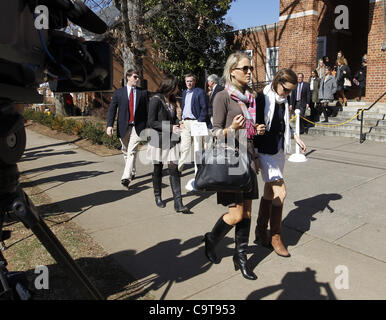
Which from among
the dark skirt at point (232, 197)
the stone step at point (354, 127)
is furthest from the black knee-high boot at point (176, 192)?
the stone step at point (354, 127)

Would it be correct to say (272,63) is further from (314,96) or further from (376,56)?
(376,56)

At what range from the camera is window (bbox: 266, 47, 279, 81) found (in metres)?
18.1

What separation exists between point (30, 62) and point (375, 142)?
33.2 ft

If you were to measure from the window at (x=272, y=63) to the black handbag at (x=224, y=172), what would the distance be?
1624 cm

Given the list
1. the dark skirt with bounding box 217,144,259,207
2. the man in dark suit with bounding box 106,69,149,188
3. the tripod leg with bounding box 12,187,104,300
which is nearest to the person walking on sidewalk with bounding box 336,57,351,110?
the man in dark suit with bounding box 106,69,149,188

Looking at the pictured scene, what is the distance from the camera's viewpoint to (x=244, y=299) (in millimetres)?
2832

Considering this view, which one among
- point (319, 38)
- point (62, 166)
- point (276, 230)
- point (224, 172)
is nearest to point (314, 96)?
point (319, 38)

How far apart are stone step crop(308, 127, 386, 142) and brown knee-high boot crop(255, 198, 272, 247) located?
761 centimetres

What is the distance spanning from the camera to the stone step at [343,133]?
993 centimetres

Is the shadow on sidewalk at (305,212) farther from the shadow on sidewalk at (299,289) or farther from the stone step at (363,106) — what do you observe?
the stone step at (363,106)

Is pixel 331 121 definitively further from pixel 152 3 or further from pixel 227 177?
pixel 227 177

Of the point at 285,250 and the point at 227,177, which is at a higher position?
the point at 227,177

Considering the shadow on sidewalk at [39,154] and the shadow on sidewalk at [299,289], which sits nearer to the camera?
the shadow on sidewalk at [299,289]
